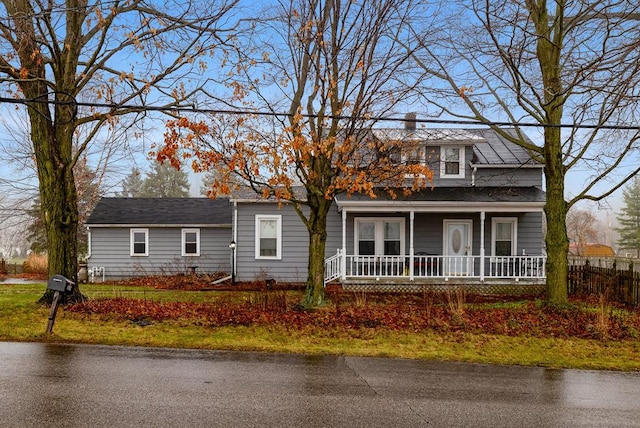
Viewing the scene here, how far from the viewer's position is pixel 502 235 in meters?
18.8

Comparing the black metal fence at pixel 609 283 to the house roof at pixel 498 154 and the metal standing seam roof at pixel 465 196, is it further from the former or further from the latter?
the house roof at pixel 498 154

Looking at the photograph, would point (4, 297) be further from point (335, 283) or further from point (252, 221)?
point (335, 283)

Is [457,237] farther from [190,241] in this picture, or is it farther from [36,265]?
[36,265]

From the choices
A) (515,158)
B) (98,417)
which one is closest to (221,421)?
(98,417)

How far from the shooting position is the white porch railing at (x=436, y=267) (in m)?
16.7

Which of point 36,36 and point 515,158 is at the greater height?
point 36,36

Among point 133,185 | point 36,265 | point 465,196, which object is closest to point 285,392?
point 465,196

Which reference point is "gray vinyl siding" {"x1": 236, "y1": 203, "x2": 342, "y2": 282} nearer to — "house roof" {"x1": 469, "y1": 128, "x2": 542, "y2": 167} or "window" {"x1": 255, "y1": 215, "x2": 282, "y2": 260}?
"window" {"x1": 255, "y1": 215, "x2": 282, "y2": 260}

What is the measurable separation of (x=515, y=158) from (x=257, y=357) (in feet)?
48.5

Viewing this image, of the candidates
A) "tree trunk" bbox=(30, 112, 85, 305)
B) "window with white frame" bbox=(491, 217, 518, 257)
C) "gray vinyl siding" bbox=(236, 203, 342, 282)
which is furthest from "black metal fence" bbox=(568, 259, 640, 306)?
"tree trunk" bbox=(30, 112, 85, 305)

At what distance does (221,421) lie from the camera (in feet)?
16.8

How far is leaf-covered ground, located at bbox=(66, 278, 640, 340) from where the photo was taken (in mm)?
10508

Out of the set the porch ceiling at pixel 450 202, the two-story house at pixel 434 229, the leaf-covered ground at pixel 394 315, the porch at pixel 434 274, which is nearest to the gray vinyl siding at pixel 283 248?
the two-story house at pixel 434 229

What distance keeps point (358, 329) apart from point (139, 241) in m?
15.6
